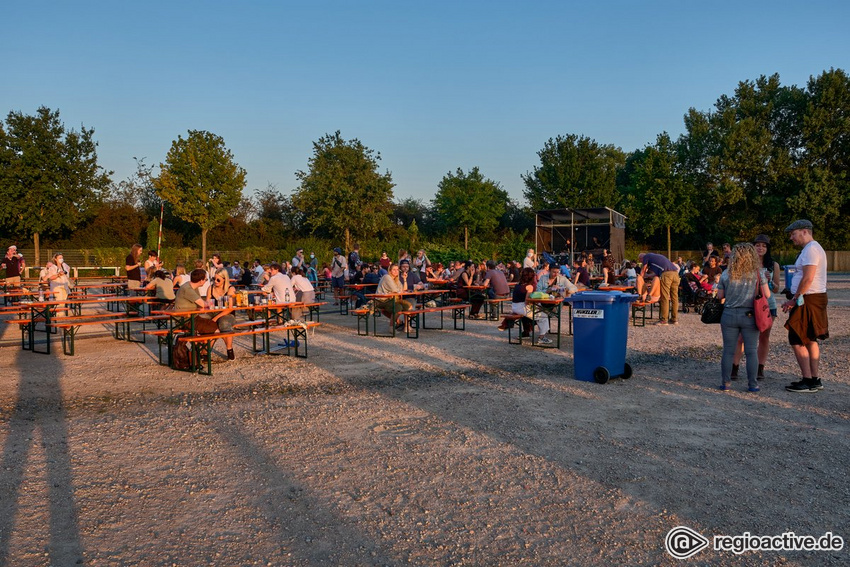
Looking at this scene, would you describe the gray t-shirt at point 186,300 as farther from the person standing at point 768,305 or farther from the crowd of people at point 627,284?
the person standing at point 768,305

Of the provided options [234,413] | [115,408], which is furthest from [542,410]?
[115,408]

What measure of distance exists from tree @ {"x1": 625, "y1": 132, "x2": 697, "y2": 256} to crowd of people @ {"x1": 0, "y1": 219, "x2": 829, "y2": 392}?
26479mm

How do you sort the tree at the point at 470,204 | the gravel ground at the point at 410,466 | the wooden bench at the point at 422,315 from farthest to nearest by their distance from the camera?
the tree at the point at 470,204, the wooden bench at the point at 422,315, the gravel ground at the point at 410,466

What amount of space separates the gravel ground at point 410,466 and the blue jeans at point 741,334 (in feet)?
0.82

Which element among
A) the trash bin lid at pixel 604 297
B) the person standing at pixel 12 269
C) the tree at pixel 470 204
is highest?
the tree at pixel 470 204

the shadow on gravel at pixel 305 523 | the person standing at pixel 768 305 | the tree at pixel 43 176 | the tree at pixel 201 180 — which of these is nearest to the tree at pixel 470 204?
the tree at pixel 201 180

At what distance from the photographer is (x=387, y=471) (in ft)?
15.1

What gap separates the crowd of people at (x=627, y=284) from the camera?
6855 millimetres

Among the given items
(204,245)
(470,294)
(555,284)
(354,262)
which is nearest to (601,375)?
(555,284)

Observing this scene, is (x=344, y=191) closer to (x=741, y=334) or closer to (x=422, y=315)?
(x=422, y=315)

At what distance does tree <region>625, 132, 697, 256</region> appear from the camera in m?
43.4

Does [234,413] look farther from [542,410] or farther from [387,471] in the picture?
[542,410]

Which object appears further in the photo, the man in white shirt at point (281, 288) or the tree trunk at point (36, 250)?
the tree trunk at point (36, 250)

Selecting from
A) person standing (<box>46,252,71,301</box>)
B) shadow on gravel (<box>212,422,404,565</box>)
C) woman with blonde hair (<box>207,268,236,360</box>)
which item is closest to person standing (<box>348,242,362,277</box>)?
person standing (<box>46,252,71,301</box>)
